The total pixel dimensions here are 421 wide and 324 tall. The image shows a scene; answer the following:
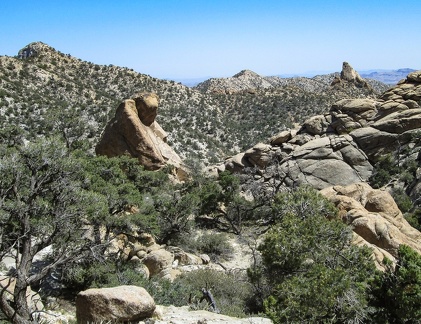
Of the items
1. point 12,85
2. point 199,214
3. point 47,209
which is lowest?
point 199,214

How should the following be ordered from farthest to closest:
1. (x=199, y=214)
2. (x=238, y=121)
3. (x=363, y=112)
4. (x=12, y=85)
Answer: (x=238, y=121)
(x=12, y=85)
(x=363, y=112)
(x=199, y=214)

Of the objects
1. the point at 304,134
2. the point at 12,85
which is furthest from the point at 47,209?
the point at 12,85

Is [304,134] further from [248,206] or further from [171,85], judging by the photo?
[171,85]

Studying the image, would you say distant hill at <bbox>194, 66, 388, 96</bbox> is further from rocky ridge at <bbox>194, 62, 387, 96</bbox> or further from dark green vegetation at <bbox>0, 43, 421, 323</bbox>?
dark green vegetation at <bbox>0, 43, 421, 323</bbox>

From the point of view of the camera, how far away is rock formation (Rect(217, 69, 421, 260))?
3059 centimetres

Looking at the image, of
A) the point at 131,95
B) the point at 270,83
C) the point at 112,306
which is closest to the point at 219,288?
the point at 112,306

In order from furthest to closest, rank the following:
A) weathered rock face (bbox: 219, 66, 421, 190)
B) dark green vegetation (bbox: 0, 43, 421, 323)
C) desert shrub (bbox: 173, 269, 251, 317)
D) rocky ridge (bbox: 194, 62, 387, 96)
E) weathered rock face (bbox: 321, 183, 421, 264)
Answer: rocky ridge (bbox: 194, 62, 387, 96) → weathered rock face (bbox: 219, 66, 421, 190) → weathered rock face (bbox: 321, 183, 421, 264) → desert shrub (bbox: 173, 269, 251, 317) → dark green vegetation (bbox: 0, 43, 421, 323)

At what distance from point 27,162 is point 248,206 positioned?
55.8 ft

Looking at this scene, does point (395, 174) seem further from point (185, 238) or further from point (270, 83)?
point (270, 83)

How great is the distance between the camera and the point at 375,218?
17250 mm

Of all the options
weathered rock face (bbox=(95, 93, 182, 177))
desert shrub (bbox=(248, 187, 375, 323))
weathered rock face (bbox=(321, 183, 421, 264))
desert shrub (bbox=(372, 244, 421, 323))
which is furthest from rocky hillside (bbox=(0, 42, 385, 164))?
desert shrub (bbox=(372, 244, 421, 323))

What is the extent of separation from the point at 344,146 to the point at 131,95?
2503 cm

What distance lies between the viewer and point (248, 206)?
2756cm

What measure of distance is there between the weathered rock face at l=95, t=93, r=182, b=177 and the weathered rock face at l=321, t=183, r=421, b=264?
13.8 m
